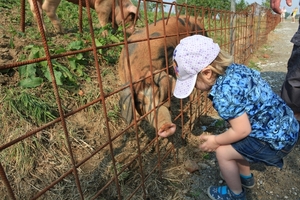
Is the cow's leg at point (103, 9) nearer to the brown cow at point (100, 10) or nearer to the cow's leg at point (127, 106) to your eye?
the brown cow at point (100, 10)

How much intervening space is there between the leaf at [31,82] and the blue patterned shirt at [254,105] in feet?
6.60

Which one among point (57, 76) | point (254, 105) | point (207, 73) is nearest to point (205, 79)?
point (207, 73)

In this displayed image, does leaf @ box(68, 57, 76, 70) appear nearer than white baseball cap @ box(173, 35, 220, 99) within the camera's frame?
No

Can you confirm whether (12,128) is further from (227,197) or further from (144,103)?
(227,197)

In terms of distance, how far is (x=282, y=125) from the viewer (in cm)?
168

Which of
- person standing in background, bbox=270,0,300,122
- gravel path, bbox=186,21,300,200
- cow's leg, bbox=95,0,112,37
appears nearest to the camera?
gravel path, bbox=186,21,300,200

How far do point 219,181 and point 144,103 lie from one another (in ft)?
3.35

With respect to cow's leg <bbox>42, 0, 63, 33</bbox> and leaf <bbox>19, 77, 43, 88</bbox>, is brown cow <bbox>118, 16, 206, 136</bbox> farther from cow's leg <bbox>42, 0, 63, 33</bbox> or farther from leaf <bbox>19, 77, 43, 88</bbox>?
cow's leg <bbox>42, 0, 63, 33</bbox>

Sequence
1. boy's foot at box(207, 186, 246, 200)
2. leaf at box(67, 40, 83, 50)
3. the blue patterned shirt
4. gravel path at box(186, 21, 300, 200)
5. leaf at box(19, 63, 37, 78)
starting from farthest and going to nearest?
leaf at box(67, 40, 83, 50), leaf at box(19, 63, 37, 78), gravel path at box(186, 21, 300, 200), boy's foot at box(207, 186, 246, 200), the blue patterned shirt

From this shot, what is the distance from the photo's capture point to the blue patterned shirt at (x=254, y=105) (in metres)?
1.53

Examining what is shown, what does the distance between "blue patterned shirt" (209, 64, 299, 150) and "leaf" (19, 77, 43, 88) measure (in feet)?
6.60

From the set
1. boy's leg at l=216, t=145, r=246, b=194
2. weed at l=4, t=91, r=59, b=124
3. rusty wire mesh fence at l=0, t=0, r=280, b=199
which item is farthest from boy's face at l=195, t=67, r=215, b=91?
weed at l=4, t=91, r=59, b=124

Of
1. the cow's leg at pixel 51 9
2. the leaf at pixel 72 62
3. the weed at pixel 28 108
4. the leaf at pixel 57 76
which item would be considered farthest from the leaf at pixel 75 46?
the cow's leg at pixel 51 9

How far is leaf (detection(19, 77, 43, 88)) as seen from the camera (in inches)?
108
